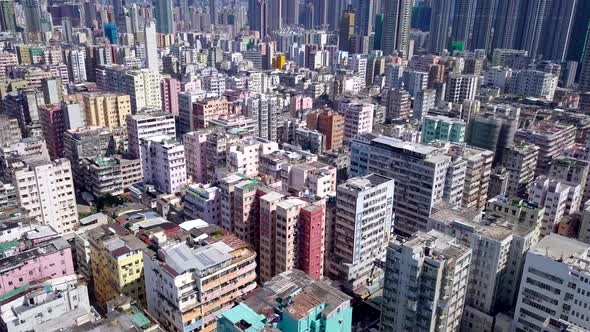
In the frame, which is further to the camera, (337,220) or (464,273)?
(337,220)

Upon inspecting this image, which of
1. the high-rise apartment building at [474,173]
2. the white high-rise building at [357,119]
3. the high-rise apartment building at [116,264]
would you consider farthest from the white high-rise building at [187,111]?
the high-rise apartment building at [474,173]

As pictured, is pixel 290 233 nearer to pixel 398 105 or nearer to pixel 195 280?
pixel 195 280

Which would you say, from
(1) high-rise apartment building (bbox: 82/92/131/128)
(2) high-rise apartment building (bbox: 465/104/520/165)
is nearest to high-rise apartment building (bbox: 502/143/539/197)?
(2) high-rise apartment building (bbox: 465/104/520/165)

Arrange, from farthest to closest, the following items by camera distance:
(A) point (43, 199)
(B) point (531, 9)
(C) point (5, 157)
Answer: (B) point (531, 9), (C) point (5, 157), (A) point (43, 199)

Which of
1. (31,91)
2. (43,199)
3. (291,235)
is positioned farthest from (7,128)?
(291,235)

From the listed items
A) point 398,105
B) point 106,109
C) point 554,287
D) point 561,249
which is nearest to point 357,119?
point 398,105

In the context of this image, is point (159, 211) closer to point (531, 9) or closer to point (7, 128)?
point (7, 128)

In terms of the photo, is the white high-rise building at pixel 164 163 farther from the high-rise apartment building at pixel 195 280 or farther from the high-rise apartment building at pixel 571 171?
the high-rise apartment building at pixel 571 171

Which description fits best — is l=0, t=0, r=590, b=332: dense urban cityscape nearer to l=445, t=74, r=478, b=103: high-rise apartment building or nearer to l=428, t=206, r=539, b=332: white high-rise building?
l=428, t=206, r=539, b=332: white high-rise building
